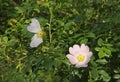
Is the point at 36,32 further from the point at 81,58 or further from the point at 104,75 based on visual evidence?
the point at 104,75

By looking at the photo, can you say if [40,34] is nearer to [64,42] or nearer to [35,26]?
[35,26]

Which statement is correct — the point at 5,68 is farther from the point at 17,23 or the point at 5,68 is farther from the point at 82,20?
the point at 82,20

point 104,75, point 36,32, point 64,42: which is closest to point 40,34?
point 36,32

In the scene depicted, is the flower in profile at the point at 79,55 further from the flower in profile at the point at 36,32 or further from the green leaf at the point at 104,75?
the flower in profile at the point at 36,32

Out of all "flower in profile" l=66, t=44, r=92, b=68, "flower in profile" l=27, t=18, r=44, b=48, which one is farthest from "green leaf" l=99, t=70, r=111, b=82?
"flower in profile" l=27, t=18, r=44, b=48

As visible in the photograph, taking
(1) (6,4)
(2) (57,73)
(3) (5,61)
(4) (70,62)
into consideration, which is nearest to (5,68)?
(3) (5,61)

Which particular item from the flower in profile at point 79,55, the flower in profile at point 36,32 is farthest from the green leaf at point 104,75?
the flower in profile at point 36,32

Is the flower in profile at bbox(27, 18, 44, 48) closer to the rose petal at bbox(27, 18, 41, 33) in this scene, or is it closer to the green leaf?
the rose petal at bbox(27, 18, 41, 33)

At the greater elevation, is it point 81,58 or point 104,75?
point 81,58

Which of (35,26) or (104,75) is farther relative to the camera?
(35,26)
